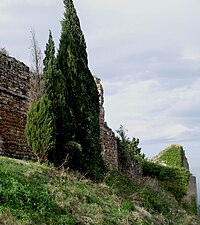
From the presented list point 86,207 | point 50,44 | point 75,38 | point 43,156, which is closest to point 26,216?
point 86,207

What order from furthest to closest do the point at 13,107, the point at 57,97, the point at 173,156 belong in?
the point at 173,156 → the point at 57,97 → the point at 13,107

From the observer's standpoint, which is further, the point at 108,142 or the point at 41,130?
the point at 108,142

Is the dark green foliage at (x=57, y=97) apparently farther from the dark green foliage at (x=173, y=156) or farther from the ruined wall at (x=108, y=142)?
the dark green foliage at (x=173, y=156)

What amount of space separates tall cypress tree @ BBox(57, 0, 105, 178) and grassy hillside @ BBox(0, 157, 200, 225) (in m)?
1.35

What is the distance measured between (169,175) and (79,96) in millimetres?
13484

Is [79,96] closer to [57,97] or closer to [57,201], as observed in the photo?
[57,97]

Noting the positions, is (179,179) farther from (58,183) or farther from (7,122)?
(58,183)

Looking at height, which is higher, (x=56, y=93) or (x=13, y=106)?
(x=56, y=93)

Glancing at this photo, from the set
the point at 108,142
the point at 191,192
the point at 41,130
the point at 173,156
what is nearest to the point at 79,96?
the point at 41,130

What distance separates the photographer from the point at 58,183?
9.64 meters

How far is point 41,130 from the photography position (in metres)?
12.0

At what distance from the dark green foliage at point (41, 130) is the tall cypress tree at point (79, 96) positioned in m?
0.84

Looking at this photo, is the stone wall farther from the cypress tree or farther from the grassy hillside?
the grassy hillside

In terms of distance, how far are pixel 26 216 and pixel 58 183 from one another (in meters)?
2.86
